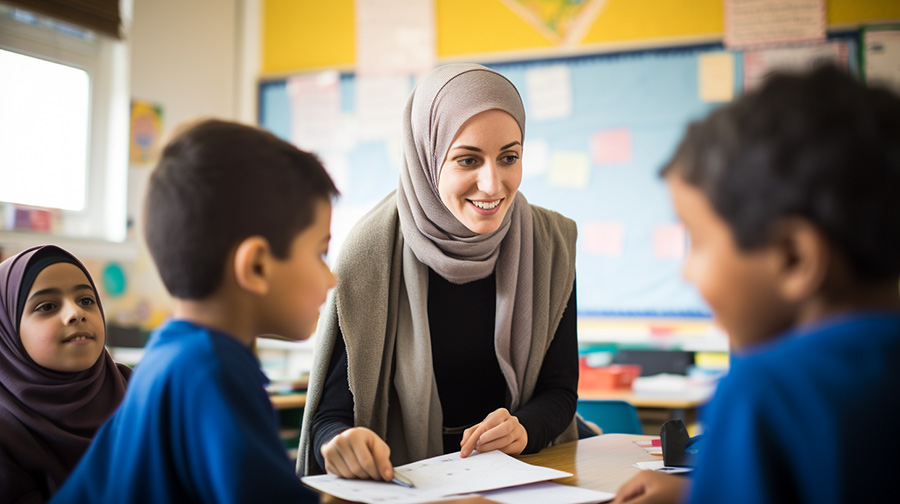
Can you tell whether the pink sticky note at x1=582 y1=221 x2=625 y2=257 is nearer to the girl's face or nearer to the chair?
the chair

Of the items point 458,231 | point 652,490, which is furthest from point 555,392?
point 652,490

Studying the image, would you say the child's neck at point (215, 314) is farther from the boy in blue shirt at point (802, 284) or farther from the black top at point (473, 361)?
the black top at point (473, 361)

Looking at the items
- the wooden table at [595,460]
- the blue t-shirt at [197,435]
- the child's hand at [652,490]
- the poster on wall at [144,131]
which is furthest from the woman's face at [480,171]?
the poster on wall at [144,131]

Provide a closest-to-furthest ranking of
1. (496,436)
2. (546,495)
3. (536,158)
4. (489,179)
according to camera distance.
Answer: (546,495) → (496,436) → (489,179) → (536,158)

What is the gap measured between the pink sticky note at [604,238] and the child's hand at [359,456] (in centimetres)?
282

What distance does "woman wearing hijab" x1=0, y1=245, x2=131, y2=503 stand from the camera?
1366mm

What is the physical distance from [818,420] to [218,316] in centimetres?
60

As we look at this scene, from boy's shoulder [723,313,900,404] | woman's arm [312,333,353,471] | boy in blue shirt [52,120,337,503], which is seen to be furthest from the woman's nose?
boy's shoulder [723,313,900,404]

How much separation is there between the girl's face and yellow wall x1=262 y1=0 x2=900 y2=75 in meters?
2.98

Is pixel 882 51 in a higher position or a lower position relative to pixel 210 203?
higher

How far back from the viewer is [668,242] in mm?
3654

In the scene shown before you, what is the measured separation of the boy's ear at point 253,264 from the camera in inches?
31.8

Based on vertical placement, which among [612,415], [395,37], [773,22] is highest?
[395,37]

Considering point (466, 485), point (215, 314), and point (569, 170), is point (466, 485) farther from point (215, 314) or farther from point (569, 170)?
point (569, 170)
